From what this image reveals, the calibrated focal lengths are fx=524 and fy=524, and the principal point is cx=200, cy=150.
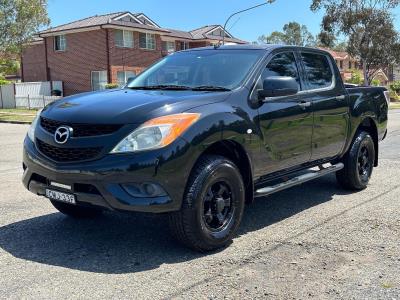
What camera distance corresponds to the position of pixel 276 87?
5211mm

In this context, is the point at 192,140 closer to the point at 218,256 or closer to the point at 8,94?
the point at 218,256

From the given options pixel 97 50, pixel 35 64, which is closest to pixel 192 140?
pixel 97 50

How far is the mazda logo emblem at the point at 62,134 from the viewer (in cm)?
442

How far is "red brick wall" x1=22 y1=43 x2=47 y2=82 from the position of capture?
43.2 meters

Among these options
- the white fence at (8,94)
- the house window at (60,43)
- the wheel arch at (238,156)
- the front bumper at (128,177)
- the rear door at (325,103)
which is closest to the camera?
the front bumper at (128,177)

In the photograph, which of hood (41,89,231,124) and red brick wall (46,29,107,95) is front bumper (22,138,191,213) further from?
red brick wall (46,29,107,95)

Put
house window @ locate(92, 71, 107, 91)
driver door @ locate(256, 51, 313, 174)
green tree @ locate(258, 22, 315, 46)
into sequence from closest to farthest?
driver door @ locate(256, 51, 313, 174)
house window @ locate(92, 71, 107, 91)
green tree @ locate(258, 22, 315, 46)

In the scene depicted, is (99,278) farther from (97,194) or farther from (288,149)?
(288,149)

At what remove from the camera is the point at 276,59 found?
5.89 m

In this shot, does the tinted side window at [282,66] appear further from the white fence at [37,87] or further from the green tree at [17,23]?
the white fence at [37,87]

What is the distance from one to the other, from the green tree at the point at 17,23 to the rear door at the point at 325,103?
68.7 ft

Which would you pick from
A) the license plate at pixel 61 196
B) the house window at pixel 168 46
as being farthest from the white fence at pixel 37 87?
Result: the license plate at pixel 61 196

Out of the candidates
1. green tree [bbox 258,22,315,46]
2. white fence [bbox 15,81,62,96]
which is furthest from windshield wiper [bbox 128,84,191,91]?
green tree [bbox 258,22,315,46]

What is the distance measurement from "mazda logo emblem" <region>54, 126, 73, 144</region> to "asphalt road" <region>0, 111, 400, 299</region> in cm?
102
